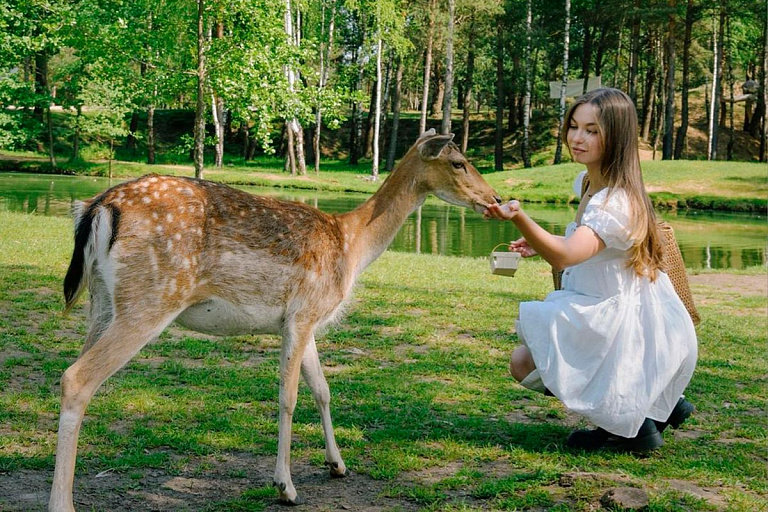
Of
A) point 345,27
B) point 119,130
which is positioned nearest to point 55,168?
point 119,130

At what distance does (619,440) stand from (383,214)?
199cm

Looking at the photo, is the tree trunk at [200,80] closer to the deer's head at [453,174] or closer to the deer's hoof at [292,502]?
the deer's head at [453,174]

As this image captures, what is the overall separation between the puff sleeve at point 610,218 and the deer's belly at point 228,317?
68.6 inches

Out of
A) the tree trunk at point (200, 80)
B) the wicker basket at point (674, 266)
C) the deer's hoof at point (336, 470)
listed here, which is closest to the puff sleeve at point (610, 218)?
the wicker basket at point (674, 266)

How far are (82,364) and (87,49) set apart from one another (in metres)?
12.1

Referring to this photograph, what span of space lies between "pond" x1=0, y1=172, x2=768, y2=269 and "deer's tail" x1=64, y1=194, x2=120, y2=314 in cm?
1228

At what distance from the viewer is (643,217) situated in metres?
4.47

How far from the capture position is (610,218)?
435 centimetres

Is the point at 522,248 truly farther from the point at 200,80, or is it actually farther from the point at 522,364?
the point at 200,80

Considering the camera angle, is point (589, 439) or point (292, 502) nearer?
point (292, 502)

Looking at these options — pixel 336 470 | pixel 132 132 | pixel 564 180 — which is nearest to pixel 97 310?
pixel 336 470

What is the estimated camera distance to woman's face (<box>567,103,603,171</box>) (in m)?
4.55

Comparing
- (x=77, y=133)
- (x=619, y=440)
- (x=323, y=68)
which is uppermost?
(x=323, y=68)

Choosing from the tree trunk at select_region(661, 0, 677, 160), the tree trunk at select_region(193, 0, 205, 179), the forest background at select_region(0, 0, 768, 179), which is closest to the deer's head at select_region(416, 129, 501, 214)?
the tree trunk at select_region(193, 0, 205, 179)
